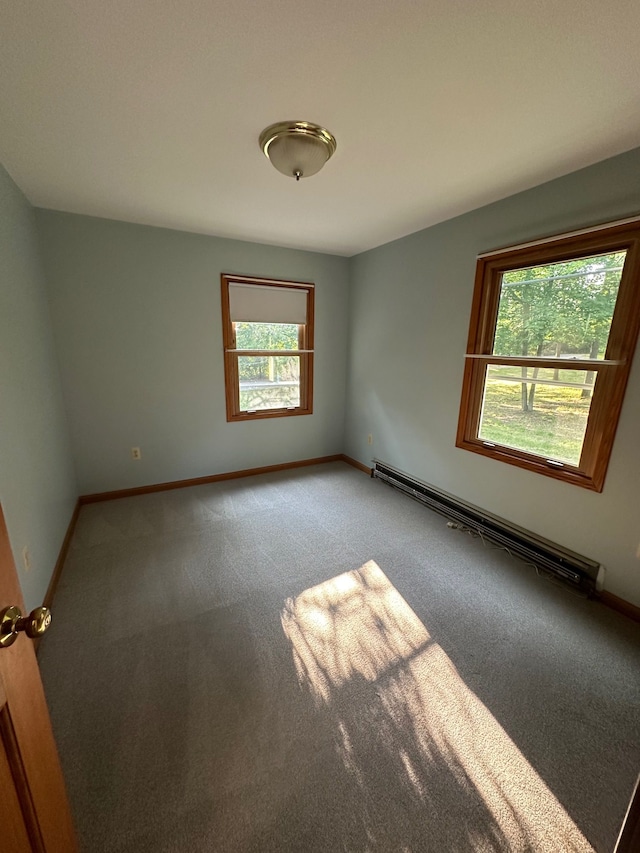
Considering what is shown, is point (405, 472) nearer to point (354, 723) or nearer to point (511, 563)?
point (511, 563)

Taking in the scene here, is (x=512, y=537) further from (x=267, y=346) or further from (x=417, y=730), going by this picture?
(x=267, y=346)

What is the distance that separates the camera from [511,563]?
2.25 metres

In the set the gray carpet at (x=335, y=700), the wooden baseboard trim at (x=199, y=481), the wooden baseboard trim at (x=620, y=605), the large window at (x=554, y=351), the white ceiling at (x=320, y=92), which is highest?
the white ceiling at (x=320, y=92)

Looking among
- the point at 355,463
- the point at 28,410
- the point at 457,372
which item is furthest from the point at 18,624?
the point at 355,463

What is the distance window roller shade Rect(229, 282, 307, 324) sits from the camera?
10.6 feet

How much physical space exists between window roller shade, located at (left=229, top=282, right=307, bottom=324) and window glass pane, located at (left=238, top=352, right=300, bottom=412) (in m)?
0.38

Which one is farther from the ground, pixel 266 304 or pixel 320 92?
pixel 320 92

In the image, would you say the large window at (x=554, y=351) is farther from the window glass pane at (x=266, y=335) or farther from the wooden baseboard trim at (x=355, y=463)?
the window glass pane at (x=266, y=335)

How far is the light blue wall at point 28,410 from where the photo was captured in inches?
63.8

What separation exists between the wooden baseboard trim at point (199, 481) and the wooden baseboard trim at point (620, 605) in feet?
8.76

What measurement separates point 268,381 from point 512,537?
8.48 feet

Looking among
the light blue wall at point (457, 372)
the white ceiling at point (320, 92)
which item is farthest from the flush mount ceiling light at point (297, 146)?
the light blue wall at point (457, 372)

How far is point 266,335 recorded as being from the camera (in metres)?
3.45

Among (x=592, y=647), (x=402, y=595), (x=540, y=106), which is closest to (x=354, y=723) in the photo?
(x=402, y=595)
